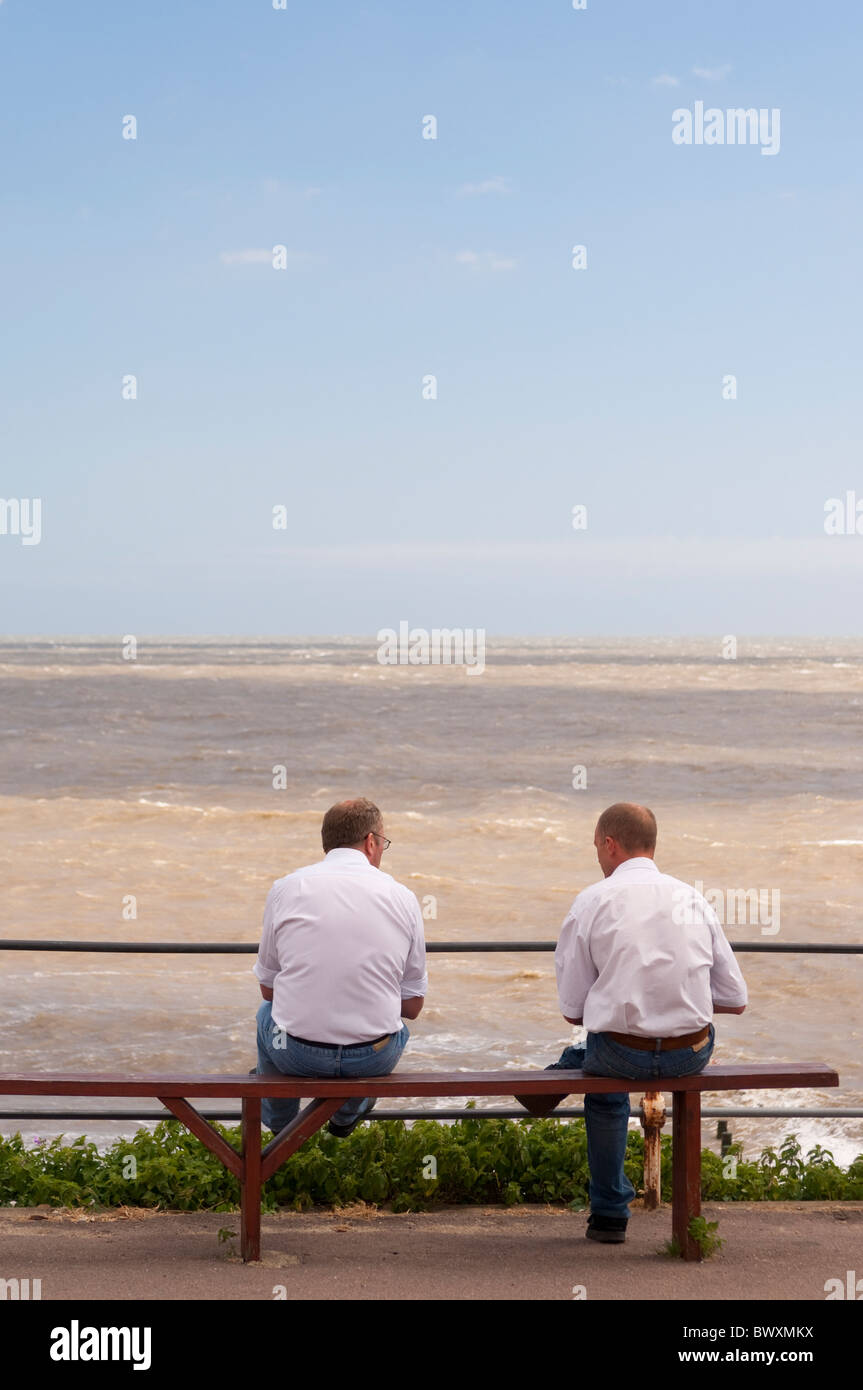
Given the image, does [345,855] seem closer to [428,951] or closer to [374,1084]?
[374,1084]

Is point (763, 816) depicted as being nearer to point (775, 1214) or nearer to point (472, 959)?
point (472, 959)

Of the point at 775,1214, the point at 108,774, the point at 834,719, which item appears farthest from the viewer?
the point at 834,719

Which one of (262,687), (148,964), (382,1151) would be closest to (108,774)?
(148,964)

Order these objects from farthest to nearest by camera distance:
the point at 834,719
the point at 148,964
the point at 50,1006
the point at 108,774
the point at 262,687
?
the point at 262,687 → the point at 834,719 → the point at 108,774 → the point at 148,964 → the point at 50,1006

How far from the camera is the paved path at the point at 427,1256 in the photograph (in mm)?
3973

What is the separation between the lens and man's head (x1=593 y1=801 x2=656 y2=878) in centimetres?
427

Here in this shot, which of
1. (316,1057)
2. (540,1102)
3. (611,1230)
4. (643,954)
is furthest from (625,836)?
(611,1230)

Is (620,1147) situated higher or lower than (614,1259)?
higher

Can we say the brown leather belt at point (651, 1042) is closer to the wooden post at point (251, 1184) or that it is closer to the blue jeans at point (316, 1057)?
the blue jeans at point (316, 1057)

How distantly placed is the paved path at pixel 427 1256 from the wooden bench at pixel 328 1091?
0.58ft

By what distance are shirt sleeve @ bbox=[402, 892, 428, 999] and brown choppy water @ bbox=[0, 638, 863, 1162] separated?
4.16 meters
